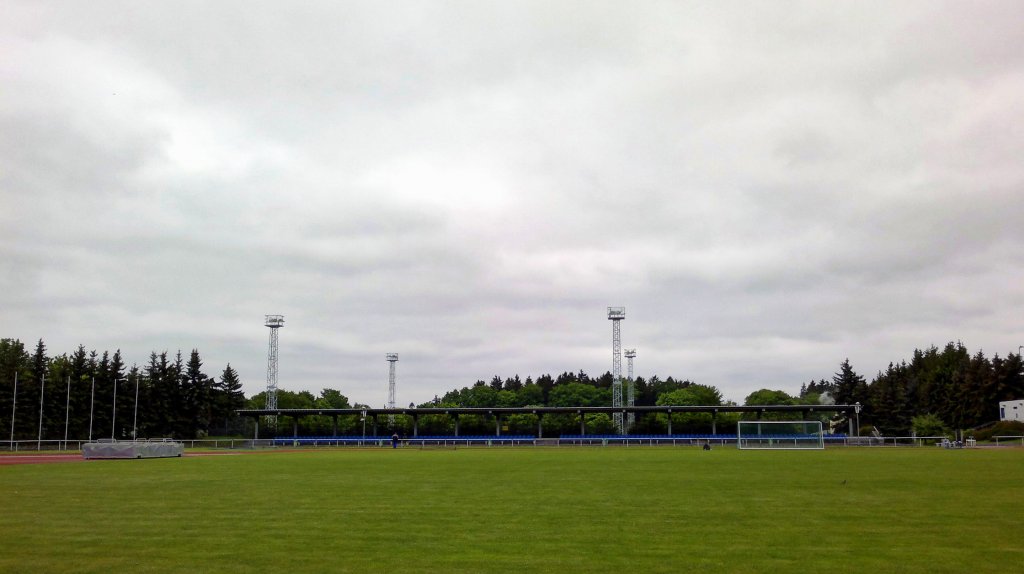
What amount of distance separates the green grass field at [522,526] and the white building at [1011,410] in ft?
222

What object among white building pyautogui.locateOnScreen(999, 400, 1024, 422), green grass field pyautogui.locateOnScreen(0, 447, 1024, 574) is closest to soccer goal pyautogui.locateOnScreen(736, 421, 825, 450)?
white building pyautogui.locateOnScreen(999, 400, 1024, 422)

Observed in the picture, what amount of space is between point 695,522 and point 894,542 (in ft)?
10.8

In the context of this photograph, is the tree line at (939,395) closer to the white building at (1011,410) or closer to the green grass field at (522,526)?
the white building at (1011,410)

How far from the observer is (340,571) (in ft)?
32.6

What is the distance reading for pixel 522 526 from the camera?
44.1 ft

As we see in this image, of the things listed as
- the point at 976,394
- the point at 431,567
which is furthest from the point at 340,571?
the point at 976,394

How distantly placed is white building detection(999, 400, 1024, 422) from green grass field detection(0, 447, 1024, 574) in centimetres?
6775

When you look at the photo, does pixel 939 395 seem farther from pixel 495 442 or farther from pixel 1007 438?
pixel 495 442

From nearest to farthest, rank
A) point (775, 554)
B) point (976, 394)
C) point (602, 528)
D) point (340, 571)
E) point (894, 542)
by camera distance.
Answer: point (340, 571) < point (775, 554) < point (894, 542) < point (602, 528) < point (976, 394)

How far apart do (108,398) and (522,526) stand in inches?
3386

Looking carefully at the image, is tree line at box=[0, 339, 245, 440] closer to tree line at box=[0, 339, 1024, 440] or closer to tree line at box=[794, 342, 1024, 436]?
tree line at box=[0, 339, 1024, 440]

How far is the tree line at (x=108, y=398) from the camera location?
7994cm

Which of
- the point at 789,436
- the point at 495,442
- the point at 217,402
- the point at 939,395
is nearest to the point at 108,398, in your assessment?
the point at 217,402

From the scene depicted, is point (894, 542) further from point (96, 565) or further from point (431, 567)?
point (96, 565)
